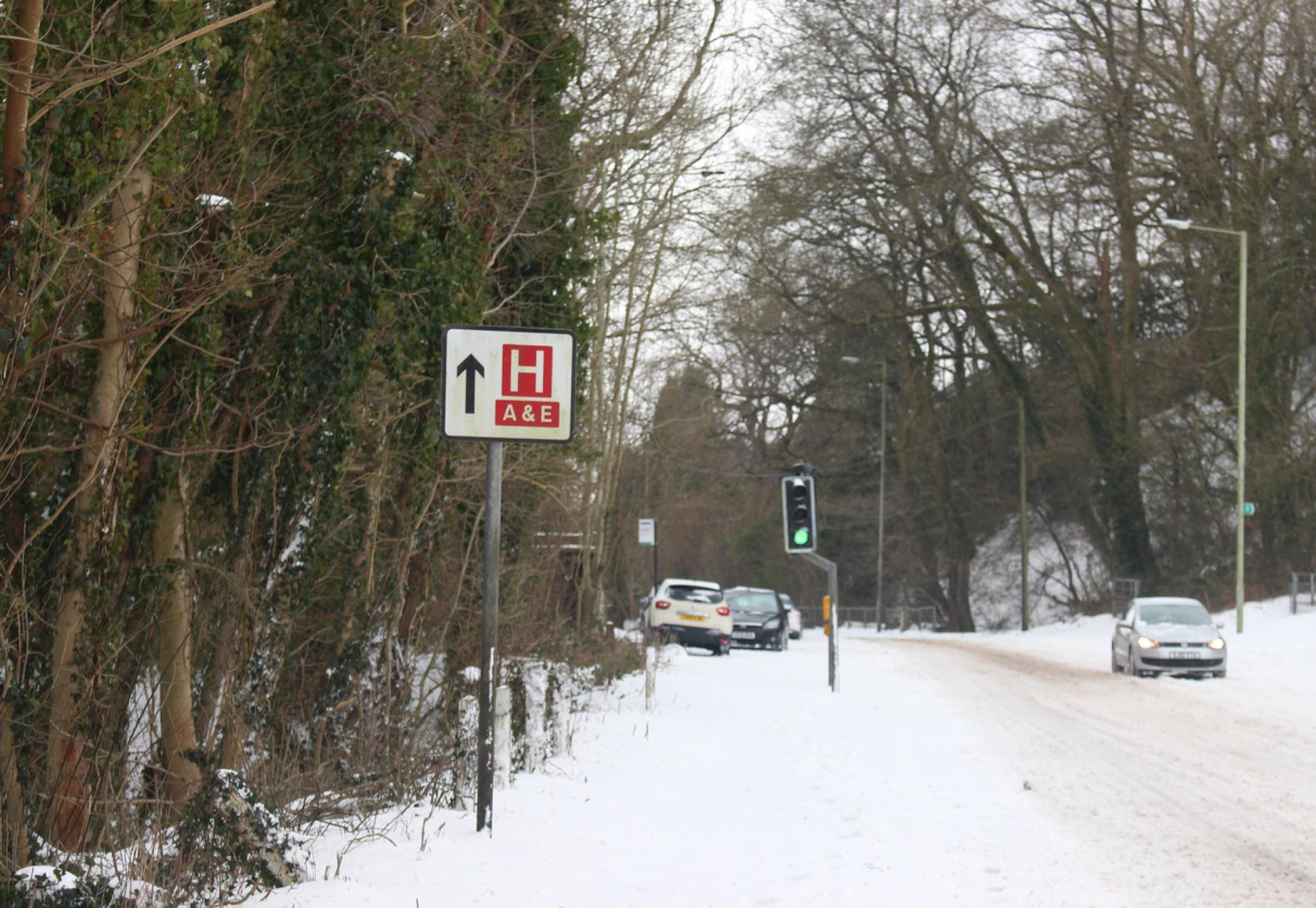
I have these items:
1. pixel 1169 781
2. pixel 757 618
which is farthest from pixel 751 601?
pixel 1169 781

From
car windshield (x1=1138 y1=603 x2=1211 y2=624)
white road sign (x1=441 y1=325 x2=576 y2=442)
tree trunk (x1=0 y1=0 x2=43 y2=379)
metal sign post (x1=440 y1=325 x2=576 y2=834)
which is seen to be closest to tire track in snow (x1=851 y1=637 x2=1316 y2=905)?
Result: car windshield (x1=1138 y1=603 x2=1211 y2=624)

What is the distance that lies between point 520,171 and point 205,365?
6060 mm

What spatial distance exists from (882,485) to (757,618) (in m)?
18.3

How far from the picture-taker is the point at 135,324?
7477 mm

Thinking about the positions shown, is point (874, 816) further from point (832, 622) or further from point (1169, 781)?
point (832, 622)

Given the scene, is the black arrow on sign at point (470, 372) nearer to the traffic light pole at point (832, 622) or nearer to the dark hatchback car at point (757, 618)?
the traffic light pole at point (832, 622)

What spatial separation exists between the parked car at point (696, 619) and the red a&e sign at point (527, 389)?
2326 centimetres

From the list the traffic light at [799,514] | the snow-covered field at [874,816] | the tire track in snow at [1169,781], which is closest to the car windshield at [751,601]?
the tire track in snow at [1169,781]

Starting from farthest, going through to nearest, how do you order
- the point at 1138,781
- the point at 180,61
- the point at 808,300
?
the point at 808,300, the point at 1138,781, the point at 180,61

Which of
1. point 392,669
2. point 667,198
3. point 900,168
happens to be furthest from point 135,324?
point 900,168

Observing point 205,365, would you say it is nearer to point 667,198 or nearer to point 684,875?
point 684,875

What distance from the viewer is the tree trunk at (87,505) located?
7.11m

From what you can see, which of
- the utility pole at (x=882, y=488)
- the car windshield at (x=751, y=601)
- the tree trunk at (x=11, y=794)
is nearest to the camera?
the tree trunk at (x=11, y=794)

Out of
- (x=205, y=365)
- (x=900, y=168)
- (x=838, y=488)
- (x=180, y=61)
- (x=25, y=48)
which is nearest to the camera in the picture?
(x=25, y=48)
